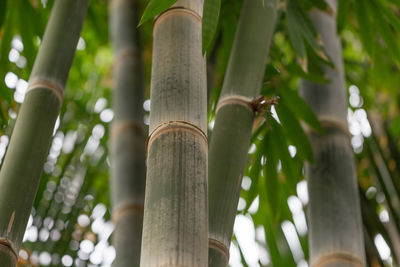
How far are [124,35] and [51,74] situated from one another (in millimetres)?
813

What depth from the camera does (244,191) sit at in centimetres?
213

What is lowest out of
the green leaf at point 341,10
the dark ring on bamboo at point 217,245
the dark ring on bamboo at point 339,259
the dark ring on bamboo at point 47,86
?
the dark ring on bamboo at point 217,245

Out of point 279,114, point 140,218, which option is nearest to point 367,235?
point 279,114

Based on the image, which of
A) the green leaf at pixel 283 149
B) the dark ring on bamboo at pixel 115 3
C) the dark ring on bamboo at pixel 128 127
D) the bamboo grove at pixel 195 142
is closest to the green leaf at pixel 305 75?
the bamboo grove at pixel 195 142

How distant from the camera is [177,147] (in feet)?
2.71

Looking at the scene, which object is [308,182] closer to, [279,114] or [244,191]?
[279,114]

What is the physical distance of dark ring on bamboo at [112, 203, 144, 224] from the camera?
144 cm

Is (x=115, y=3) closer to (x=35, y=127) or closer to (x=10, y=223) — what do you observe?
(x=35, y=127)

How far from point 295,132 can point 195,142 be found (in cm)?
54

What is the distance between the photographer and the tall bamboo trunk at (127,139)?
4.58ft

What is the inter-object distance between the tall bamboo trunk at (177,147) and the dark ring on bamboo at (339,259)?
0.40 metres

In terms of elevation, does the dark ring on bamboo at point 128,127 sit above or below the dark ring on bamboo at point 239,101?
above

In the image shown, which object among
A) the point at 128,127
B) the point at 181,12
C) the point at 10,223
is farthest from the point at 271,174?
the point at 10,223

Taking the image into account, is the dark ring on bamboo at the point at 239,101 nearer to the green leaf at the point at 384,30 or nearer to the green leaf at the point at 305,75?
the green leaf at the point at 305,75
